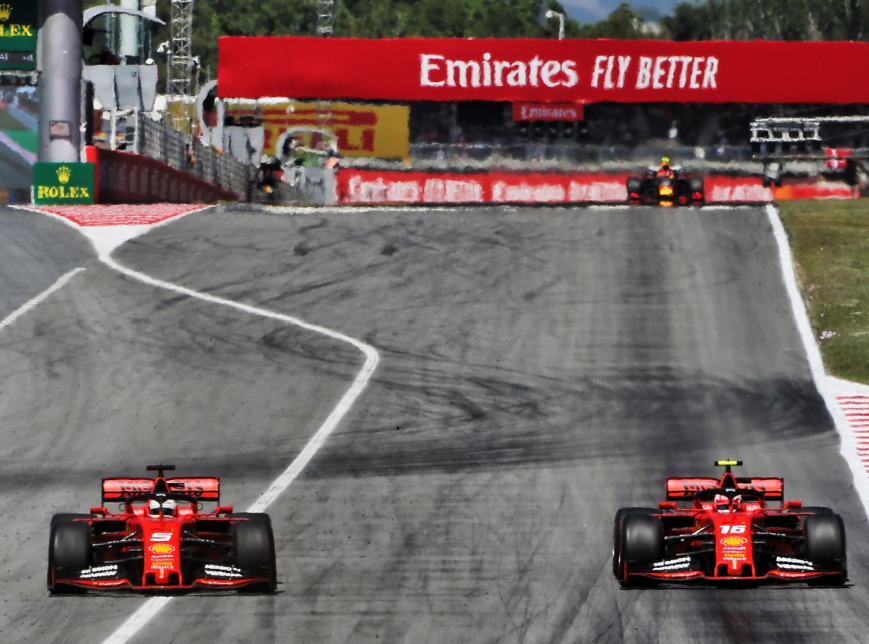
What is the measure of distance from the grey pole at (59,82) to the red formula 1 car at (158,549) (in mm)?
25792

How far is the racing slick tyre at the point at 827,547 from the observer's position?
11.3 meters

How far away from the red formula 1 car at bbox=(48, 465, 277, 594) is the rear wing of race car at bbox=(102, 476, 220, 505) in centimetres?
10

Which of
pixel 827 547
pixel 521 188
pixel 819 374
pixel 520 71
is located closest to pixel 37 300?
pixel 819 374

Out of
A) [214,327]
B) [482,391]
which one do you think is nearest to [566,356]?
[482,391]

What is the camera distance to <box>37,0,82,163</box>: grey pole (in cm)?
3603

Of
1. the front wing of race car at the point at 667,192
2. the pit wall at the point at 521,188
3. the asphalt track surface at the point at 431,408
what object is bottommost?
the asphalt track surface at the point at 431,408

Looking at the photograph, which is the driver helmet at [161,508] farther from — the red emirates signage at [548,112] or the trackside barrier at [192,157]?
the red emirates signage at [548,112]

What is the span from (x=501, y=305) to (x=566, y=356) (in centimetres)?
295

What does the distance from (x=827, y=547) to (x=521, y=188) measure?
3485cm

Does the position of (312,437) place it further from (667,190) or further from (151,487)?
(667,190)

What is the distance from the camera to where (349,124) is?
6231cm

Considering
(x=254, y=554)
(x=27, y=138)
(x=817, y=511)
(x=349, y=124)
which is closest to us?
(x=254, y=554)

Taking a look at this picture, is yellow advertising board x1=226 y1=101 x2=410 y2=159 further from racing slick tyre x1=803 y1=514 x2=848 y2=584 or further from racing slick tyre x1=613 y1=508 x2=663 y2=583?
racing slick tyre x1=803 y1=514 x2=848 y2=584

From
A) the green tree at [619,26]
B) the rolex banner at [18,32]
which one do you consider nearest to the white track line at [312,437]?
the rolex banner at [18,32]
